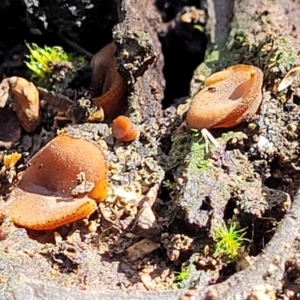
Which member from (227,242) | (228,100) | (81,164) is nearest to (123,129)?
(81,164)

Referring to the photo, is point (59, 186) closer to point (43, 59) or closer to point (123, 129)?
point (123, 129)

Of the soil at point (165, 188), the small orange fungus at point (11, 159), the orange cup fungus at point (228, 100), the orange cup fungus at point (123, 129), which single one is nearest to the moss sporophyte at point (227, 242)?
the soil at point (165, 188)

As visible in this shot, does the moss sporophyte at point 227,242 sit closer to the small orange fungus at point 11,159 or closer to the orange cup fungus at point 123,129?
the orange cup fungus at point 123,129

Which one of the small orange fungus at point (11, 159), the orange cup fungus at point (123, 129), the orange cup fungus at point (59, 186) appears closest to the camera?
the orange cup fungus at point (59, 186)

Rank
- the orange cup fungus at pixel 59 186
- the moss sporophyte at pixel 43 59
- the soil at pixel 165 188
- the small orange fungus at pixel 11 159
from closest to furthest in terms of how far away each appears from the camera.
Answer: the soil at pixel 165 188, the orange cup fungus at pixel 59 186, the small orange fungus at pixel 11 159, the moss sporophyte at pixel 43 59

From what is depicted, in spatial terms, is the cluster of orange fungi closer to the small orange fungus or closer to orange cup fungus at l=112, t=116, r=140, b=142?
orange cup fungus at l=112, t=116, r=140, b=142

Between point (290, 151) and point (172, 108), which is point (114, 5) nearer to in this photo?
point (172, 108)
